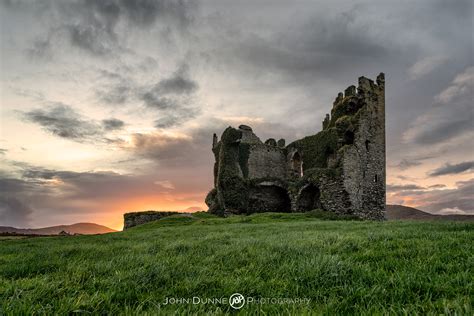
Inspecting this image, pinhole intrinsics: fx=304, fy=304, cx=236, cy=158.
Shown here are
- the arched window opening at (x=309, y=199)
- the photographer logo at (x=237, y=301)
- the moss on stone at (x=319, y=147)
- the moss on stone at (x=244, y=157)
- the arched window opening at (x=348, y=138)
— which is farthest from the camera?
the moss on stone at (x=244, y=157)

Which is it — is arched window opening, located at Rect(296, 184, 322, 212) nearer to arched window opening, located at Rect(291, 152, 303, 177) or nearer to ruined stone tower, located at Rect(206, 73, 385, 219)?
ruined stone tower, located at Rect(206, 73, 385, 219)

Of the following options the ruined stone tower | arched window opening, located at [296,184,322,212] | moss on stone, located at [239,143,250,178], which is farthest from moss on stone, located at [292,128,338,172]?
moss on stone, located at [239,143,250,178]

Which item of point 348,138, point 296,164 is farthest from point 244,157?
point 348,138

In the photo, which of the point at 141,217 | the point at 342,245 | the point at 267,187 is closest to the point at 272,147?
the point at 267,187

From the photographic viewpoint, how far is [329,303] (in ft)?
7.61

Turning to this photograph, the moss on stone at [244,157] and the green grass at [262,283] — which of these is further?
the moss on stone at [244,157]

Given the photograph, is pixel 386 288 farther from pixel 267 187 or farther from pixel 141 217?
pixel 141 217

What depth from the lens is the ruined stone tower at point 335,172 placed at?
25.3 metres

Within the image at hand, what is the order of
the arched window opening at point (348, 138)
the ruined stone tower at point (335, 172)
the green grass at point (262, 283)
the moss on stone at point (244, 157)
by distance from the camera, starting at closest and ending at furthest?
the green grass at point (262, 283) → the ruined stone tower at point (335, 172) → the arched window opening at point (348, 138) → the moss on stone at point (244, 157)

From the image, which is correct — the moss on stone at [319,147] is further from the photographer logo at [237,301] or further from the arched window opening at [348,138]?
the photographer logo at [237,301]

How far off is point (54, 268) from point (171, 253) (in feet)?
5.22

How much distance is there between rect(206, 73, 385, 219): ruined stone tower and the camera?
995 inches

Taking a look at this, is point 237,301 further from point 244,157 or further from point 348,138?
point 244,157

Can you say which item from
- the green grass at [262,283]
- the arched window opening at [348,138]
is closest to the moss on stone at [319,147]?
the arched window opening at [348,138]
